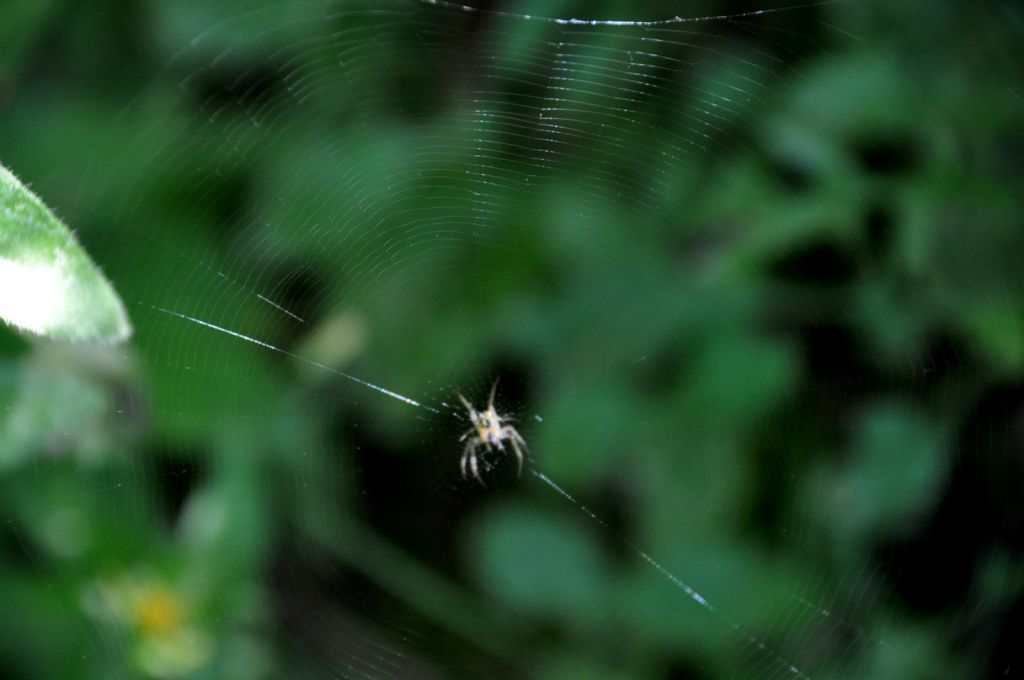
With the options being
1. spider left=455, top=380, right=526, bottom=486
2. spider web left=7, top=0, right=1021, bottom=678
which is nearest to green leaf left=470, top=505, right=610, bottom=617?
spider web left=7, top=0, right=1021, bottom=678

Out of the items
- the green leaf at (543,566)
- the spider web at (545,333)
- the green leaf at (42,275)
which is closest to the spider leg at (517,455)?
the spider web at (545,333)

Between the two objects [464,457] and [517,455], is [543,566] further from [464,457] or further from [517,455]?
[464,457]

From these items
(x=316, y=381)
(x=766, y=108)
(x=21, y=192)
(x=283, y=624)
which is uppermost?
(x=766, y=108)

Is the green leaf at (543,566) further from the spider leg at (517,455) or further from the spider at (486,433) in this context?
the spider at (486,433)

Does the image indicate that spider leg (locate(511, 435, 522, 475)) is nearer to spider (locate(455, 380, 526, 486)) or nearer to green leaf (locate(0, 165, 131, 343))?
spider (locate(455, 380, 526, 486))

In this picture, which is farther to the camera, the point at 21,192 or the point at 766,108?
the point at 766,108

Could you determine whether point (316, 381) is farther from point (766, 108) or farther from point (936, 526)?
point (936, 526)

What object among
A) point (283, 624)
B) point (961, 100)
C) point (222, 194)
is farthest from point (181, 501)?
point (961, 100)
